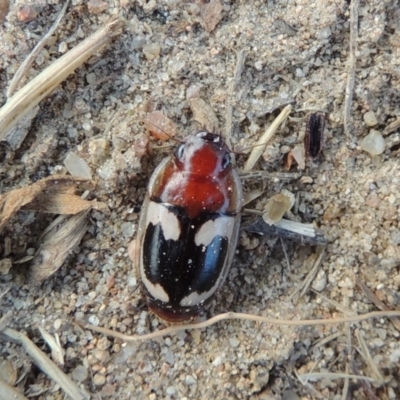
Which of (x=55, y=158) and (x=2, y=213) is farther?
(x=55, y=158)

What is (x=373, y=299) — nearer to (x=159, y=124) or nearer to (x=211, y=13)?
(x=159, y=124)

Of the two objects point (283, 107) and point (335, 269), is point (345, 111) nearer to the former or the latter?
point (283, 107)

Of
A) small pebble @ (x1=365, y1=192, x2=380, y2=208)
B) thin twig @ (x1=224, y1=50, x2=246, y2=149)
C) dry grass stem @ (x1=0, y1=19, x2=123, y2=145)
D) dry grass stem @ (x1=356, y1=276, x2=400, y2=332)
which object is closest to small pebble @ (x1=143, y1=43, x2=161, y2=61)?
dry grass stem @ (x1=0, y1=19, x2=123, y2=145)

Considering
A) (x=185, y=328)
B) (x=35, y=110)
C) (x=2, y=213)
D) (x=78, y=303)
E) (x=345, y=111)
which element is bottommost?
(x=185, y=328)

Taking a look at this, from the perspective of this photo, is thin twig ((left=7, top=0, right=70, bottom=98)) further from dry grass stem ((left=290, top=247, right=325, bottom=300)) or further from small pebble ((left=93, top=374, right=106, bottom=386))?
dry grass stem ((left=290, top=247, right=325, bottom=300))

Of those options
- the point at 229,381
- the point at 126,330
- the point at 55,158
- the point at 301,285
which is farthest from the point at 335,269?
the point at 55,158

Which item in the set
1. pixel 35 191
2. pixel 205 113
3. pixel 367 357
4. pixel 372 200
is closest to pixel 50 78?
pixel 35 191

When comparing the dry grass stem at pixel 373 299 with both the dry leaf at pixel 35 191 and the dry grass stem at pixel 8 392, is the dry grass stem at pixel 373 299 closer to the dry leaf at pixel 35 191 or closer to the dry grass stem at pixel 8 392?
the dry leaf at pixel 35 191
